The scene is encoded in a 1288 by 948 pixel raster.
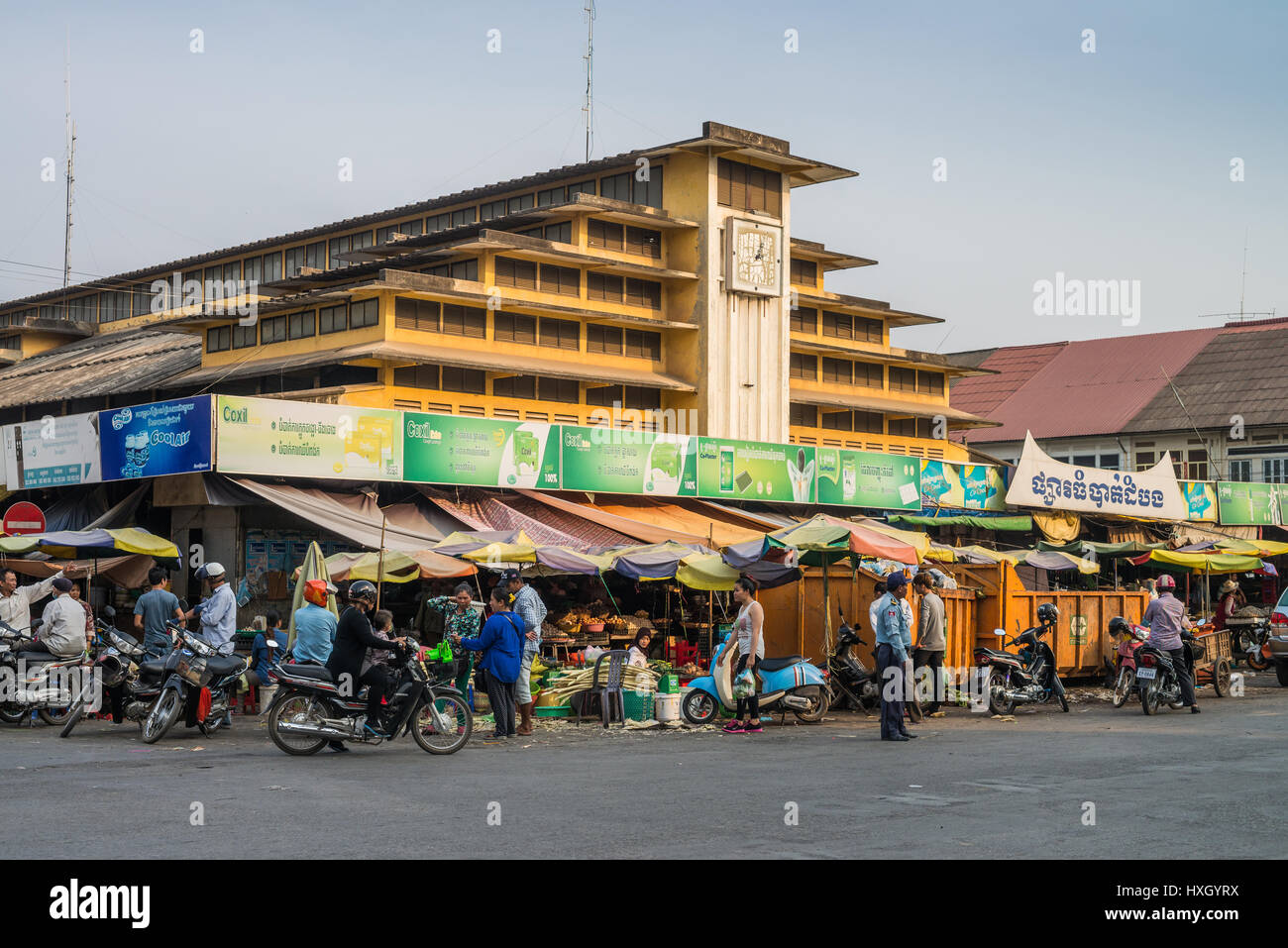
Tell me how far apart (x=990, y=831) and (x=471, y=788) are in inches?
168

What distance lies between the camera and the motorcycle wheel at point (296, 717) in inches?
559

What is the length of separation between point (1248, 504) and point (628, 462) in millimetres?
24919

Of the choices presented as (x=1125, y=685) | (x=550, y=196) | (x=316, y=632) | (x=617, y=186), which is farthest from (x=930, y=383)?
(x=316, y=632)

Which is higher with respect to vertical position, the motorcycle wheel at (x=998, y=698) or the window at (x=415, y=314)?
the window at (x=415, y=314)

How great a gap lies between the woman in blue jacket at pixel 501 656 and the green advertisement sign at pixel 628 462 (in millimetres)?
14062

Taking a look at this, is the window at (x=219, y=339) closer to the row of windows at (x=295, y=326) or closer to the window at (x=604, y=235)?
the row of windows at (x=295, y=326)

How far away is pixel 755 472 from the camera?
115 feet

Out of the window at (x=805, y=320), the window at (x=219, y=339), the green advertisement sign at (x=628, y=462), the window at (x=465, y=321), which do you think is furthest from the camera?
the window at (x=805, y=320)

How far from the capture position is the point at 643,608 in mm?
29859

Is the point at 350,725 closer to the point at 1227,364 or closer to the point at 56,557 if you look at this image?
the point at 56,557

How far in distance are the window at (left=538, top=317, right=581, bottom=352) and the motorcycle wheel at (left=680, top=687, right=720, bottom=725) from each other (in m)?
18.5

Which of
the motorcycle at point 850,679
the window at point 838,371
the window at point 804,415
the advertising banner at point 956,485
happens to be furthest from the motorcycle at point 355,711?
the window at point 838,371

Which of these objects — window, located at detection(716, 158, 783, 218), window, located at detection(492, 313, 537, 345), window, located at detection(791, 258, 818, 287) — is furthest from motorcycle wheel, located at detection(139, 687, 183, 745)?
window, located at detection(791, 258, 818, 287)

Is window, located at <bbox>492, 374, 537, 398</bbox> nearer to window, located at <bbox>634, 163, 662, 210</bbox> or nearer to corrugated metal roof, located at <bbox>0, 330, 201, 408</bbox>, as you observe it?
window, located at <bbox>634, 163, 662, 210</bbox>
